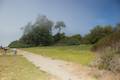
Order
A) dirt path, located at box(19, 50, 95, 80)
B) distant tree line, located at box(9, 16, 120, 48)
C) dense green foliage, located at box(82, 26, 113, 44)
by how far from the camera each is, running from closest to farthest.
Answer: dirt path, located at box(19, 50, 95, 80) → dense green foliage, located at box(82, 26, 113, 44) → distant tree line, located at box(9, 16, 120, 48)

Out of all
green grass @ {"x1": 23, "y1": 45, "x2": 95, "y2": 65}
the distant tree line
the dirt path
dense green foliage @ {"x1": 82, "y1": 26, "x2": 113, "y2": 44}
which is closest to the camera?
the dirt path

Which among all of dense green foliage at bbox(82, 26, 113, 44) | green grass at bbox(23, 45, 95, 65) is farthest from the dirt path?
dense green foliage at bbox(82, 26, 113, 44)

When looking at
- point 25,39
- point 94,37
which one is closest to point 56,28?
point 25,39

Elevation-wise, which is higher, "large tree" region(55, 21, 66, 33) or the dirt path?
"large tree" region(55, 21, 66, 33)

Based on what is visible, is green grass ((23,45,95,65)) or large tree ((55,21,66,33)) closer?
green grass ((23,45,95,65))

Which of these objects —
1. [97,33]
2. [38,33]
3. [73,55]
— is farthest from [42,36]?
[73,55]

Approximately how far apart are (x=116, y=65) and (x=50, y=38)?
223ft

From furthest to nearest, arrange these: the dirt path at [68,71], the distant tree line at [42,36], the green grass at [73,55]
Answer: the distant tree line at [42,36]
the green grass at [73,55]
the dirt path at [68,71]

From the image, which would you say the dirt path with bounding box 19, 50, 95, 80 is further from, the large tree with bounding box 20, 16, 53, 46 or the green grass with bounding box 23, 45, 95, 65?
the large tree with bounding box 20, 16, 53, 46

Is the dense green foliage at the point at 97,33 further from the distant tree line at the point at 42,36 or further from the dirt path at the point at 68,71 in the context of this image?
the dirt path at the point at 68,71

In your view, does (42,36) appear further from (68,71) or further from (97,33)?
(68,71)

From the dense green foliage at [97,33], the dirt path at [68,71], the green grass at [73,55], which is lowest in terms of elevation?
the dirt path at [68,71]

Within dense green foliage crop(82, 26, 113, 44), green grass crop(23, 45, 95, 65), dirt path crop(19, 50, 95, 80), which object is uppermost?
dense green foliage crop(82, 26, 113, 44)

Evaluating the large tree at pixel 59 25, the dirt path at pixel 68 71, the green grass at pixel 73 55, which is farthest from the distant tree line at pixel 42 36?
the dirt path at pixel 68 71
